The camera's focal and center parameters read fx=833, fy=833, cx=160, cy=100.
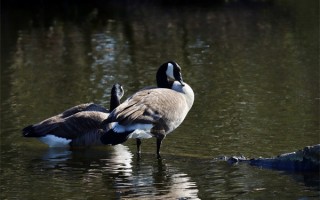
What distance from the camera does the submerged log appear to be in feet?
31.6

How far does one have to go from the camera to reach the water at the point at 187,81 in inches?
387

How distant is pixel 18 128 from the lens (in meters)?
13.3

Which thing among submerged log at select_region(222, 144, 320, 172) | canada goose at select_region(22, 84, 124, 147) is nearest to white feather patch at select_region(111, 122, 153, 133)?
submerged log at select_region(222, 144, 320, 172)

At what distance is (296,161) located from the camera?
982 centimetres

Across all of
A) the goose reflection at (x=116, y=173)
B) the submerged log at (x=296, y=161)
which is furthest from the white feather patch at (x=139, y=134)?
the submerged log at (x=296, y=161)

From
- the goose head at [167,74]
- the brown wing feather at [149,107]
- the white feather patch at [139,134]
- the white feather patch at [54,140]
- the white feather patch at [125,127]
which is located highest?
the goose head at [167,74]

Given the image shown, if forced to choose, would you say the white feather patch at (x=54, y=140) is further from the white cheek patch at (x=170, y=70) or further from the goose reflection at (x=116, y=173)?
the white cheek patch at (x=170, y=70)

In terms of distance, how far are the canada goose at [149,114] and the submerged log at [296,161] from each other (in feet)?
4.50

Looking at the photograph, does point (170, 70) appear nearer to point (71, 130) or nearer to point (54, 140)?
point (71, 130)

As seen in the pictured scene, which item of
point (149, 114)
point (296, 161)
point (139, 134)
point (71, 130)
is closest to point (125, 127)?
point (139, 134)

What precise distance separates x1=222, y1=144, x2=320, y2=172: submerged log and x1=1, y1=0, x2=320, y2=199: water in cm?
13

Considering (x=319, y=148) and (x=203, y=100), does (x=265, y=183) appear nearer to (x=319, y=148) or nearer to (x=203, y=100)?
(x=319, y=148)

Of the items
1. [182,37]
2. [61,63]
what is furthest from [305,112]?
[182,37]

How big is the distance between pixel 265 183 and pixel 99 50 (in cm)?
1331
